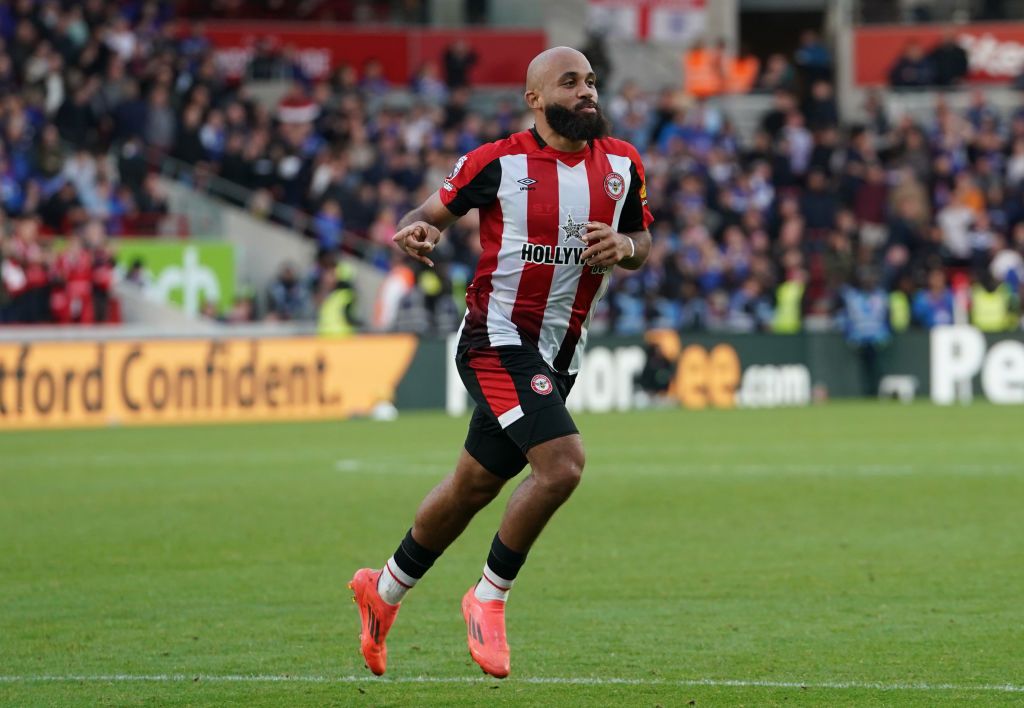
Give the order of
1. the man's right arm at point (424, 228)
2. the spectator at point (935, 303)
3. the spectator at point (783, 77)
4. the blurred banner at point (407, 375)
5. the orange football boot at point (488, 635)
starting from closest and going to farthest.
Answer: the orange football boot at point (488, 635) < the man's right arm at point (424, 228) < the blurred banner at point (407, 375) < the spectator at point (935, 303) < the spectator at point (783, 77)

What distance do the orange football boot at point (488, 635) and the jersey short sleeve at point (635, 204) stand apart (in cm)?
149

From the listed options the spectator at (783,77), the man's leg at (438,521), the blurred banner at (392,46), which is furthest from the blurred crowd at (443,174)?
the man's leg at (438,521)

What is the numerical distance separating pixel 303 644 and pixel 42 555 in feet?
11.3

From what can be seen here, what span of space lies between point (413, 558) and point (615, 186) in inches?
62.2

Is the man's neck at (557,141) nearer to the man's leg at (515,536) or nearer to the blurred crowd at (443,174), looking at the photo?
the man's leg at (515,536)

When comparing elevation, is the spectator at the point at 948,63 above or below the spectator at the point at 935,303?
above

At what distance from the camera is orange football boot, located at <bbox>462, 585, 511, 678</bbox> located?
636 cm

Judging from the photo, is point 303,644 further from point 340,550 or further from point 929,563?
point 929,563

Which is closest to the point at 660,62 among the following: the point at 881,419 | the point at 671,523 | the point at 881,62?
the point at 881,62

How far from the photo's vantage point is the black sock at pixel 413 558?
22.6 ft

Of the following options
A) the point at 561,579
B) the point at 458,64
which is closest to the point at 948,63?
the point at 458,64

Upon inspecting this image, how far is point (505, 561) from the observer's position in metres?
6.63

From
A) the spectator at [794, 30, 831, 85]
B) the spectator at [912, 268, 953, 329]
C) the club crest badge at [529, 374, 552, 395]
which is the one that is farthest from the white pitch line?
the spectator at [794, 30, 831, 85]

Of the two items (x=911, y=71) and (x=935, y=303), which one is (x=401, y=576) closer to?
(x=935, y=303)
